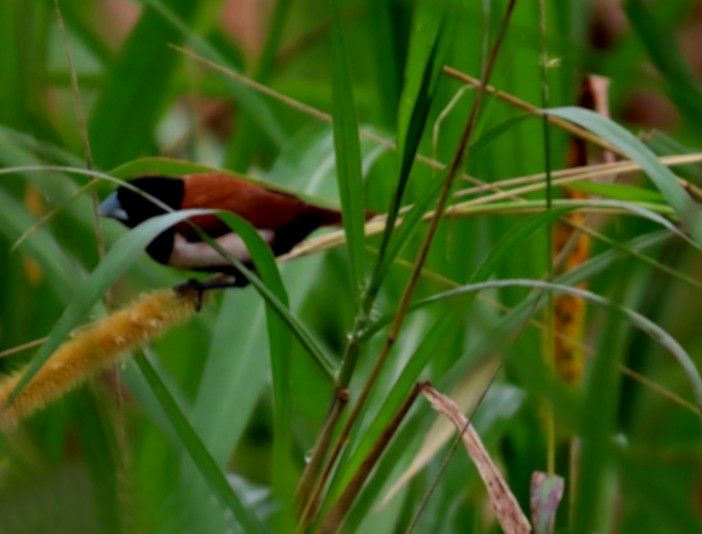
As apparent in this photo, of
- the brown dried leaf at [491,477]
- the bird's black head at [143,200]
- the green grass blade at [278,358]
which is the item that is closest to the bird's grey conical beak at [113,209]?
the bird's black head at [143,200]

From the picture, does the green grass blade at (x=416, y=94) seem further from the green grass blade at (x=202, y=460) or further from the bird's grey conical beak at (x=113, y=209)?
the bird's grey conical beak at (x=113, y=209)

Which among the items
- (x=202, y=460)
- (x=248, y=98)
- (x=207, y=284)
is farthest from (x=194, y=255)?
(x=202, y=460)

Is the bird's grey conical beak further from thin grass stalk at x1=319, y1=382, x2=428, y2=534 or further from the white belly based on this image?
thin grass stalk at x1=319, y1=382, x2=428, y2=534

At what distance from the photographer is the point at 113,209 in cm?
133

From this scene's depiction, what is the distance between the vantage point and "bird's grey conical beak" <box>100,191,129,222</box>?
1316mm

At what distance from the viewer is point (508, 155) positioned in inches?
58.9

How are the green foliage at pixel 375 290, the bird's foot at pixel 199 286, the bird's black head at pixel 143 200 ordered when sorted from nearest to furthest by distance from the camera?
the green foliage at pixel 375 290 → the bird's foot at pixel 199 286 → the bird's black head at pixel 143 200

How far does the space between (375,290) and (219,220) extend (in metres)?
0.44

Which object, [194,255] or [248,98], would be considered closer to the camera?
[194,255]

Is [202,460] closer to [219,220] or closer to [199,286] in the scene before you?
[199,286]

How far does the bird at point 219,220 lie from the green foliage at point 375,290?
0.03 meters

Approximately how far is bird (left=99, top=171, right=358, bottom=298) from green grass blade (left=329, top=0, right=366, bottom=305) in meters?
0.31

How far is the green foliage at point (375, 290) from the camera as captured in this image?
68 centimetres

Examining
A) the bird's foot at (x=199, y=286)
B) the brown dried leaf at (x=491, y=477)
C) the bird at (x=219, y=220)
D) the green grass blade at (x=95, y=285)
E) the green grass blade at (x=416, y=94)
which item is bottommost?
the brown dried leaf at (x=491, y=477)
